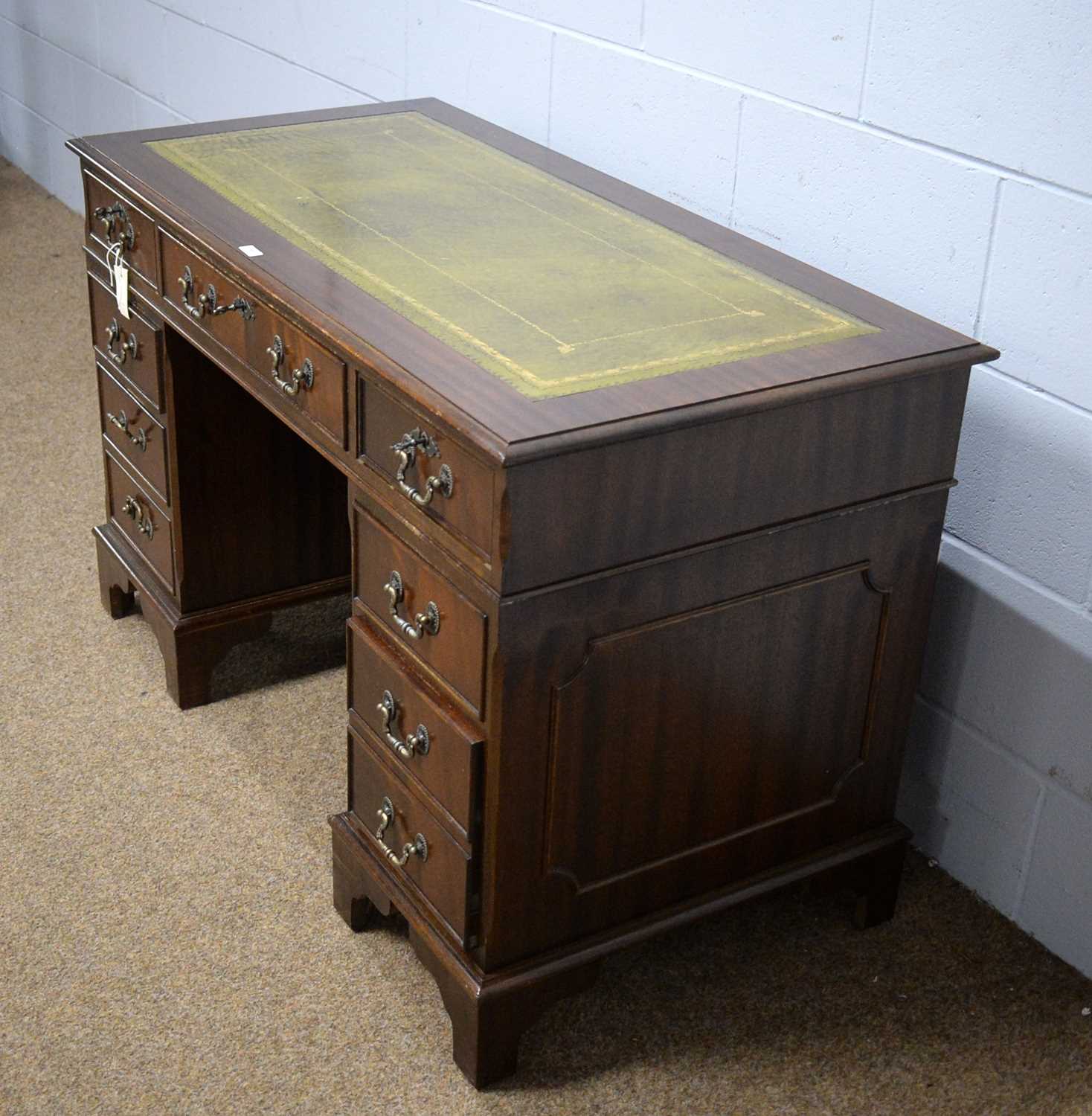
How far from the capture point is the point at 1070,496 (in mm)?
1766

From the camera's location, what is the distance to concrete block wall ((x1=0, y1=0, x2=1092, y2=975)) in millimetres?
1703

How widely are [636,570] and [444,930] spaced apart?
507 mm

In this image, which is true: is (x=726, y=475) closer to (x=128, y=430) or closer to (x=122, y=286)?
(x=122, y=286)

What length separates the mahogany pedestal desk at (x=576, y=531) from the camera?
147 cm

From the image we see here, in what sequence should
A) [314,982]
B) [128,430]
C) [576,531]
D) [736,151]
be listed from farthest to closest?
[128,430]
[736,151]
[314,982]
[576,531]

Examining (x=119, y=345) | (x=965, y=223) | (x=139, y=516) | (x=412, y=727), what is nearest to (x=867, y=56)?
(x=965, y=223)

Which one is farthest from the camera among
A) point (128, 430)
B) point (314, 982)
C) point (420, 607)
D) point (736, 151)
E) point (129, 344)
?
point (128, 430)

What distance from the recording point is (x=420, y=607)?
1618 millimetres

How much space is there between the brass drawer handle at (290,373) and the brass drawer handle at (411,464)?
21 cm

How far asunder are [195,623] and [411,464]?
96cm

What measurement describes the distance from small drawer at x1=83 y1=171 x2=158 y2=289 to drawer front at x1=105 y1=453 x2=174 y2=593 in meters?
0.39

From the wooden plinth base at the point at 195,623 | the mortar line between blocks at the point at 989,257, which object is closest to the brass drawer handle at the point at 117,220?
the wooden plinth base at the point at 195,623

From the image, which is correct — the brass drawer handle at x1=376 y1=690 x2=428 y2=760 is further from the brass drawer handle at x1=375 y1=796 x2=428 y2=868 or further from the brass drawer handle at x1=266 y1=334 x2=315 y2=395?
the brass drawer handle at x1=266 y1=334 x2=315 y2=395

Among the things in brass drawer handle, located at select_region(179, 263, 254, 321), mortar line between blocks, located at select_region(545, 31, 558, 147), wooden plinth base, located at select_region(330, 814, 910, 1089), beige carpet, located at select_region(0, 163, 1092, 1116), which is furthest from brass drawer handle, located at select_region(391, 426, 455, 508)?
mortar line between blocks, located at select_region(545, 31, 558, 147)
